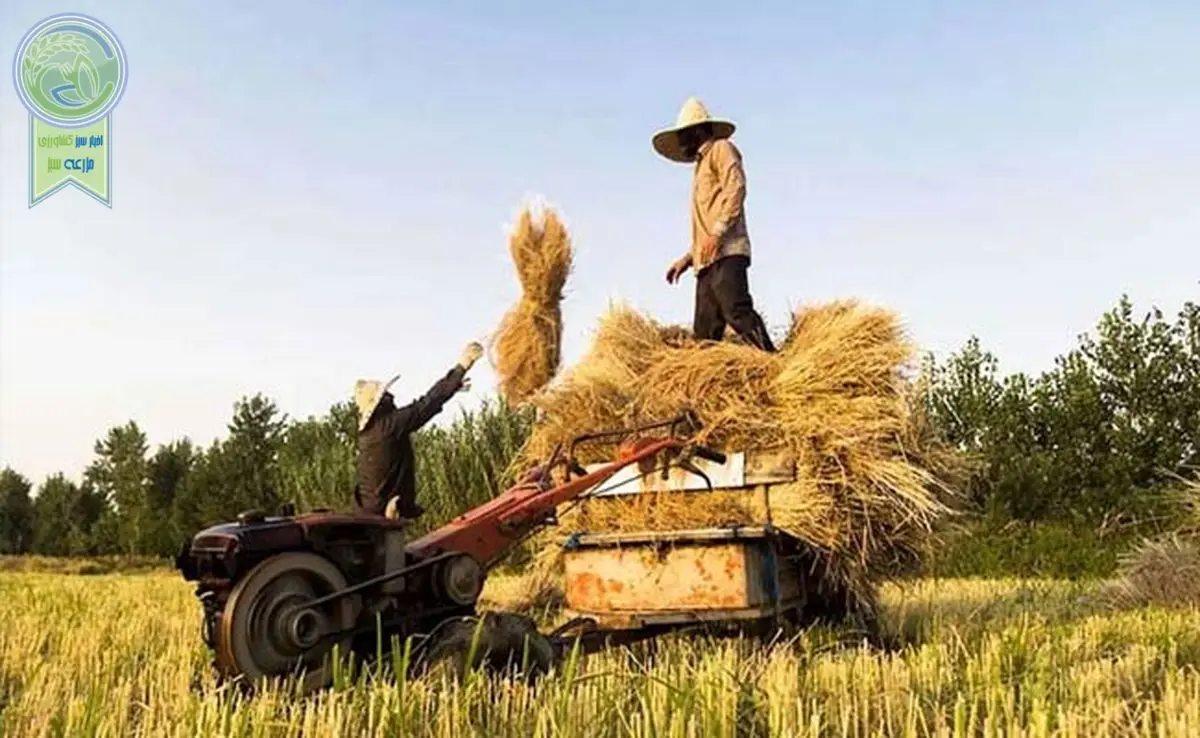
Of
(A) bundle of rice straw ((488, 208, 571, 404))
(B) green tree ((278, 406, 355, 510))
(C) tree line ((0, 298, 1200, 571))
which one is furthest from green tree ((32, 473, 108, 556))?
(A) bundle of rice straw ((488, 208, 571, 404))

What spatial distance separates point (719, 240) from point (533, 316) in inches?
91.3

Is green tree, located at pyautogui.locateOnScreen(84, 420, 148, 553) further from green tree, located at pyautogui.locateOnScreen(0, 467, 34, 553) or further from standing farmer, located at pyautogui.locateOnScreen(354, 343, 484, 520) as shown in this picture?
standing farmer, located at pyautogui.locateOnScreen(354, 343, 484, 520)

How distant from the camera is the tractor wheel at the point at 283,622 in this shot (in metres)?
3.65

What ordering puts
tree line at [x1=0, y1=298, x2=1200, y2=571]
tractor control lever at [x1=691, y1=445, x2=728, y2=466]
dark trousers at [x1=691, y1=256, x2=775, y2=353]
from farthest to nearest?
tree line at [x1=0, y1=298, x2=1200, y2=571]
dark trousers at [x1=691, y1=256, x2=775, y2=353]
tractor control lever at [x1=691, y1=445, x2=728, y2=466]

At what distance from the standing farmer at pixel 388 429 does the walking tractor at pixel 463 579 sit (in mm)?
1071

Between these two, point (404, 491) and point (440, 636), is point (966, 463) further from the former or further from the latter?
point (404, 491)

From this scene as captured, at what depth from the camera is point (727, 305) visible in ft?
19.2

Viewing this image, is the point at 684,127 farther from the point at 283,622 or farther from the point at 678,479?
the point at 283,622

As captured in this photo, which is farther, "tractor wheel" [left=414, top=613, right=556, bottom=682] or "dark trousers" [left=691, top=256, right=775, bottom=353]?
"dark trousers" [left=691, top=256, right=775, bottom=353]

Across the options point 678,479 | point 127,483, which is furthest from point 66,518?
point 678,479

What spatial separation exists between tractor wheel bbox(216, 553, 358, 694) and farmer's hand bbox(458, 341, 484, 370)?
8.14 ft

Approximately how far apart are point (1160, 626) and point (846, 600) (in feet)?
5.03

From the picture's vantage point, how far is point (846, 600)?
5254mm

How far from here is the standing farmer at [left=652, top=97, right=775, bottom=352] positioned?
585 centimetres
